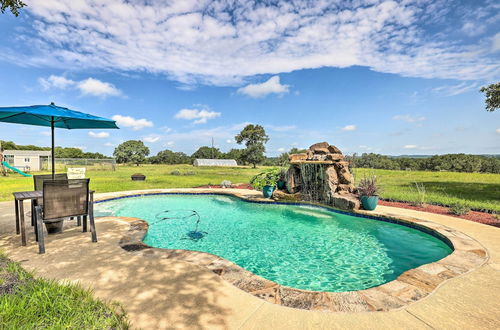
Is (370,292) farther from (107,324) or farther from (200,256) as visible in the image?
(107,324)

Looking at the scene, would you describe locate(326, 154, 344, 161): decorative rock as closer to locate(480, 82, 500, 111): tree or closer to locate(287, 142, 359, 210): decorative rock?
locate(287, 142, 359, 210): decorative rock

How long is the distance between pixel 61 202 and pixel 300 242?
177 inches

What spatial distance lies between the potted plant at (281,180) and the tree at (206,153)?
62413mm

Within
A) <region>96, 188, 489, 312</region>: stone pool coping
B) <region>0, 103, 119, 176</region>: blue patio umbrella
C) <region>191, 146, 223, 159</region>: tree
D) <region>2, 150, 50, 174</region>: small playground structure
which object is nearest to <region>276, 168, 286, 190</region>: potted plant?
<region>96, 188, 489, 312</region>: stone pool coping

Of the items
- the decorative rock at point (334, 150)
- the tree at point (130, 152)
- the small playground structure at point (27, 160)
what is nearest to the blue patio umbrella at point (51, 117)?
the decorative rock at point (334, 150)

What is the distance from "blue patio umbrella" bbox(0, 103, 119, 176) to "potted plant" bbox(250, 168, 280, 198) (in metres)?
5.82

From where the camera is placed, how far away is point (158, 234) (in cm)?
509

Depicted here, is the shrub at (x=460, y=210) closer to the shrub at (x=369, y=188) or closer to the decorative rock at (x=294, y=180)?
the shrub at (x=369, y=188)

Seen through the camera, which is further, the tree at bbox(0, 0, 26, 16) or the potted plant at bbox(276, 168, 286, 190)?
the potted plant at bbox(276, 168, 286, 190)

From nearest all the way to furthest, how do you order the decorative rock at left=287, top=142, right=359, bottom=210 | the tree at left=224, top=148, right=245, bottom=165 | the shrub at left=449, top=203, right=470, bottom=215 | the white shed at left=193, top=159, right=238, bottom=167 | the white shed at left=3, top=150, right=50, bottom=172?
the shrub at left=449, top=203, right=470, bottom=215 < the decorative rock at left=287, top=142, right=359, bottom=210 < the white shed at left=3, top=150, right=50, bottom=172 < the white shed at left=193, top=159, right=238, bottom=167 < the tree at left=224, top=148, right=245, bottom=165

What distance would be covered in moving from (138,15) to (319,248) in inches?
400

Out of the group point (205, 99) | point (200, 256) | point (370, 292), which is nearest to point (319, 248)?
point (370, 292)

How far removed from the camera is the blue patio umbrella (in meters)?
3.71

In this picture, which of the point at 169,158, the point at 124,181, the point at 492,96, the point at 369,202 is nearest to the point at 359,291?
the point at 369,202
